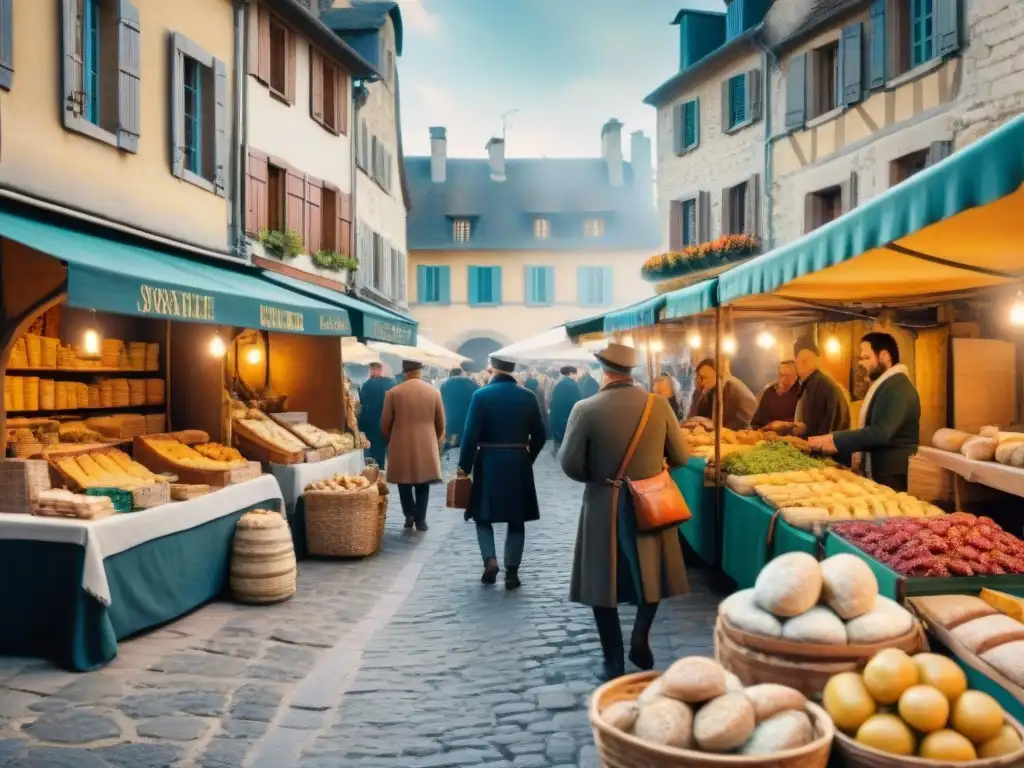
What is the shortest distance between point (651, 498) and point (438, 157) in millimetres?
38872

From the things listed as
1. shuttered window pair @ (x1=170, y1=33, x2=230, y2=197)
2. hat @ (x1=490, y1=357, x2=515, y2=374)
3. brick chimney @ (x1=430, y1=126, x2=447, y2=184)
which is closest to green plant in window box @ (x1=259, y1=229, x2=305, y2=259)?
shuttered window pair @ (x1=170, y1=33, x2=230, y2=197)

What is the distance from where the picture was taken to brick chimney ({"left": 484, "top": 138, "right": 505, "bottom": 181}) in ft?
139

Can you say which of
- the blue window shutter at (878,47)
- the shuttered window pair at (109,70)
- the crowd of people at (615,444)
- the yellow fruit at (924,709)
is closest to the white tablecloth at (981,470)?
the crowd of people at (615,444)

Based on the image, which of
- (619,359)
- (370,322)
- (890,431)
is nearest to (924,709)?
(619,359)

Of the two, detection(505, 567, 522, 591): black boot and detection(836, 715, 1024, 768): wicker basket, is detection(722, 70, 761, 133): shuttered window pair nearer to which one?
detection(505, 567, 522, 591): black boot

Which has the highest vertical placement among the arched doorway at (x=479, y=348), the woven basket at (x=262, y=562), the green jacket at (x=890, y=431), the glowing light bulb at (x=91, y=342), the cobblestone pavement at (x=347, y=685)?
the arched doorway at (x=479, y=348)

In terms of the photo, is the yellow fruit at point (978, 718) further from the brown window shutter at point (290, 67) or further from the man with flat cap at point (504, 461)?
the brown window shutter at point (290, 67)

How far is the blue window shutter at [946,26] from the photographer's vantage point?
1307 centimetres

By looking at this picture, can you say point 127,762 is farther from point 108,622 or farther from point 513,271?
point 513,271

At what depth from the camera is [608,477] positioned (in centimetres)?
536

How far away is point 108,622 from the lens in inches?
222

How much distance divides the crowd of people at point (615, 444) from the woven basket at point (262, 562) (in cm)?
156

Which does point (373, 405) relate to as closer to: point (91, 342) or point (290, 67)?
point (290, 67)

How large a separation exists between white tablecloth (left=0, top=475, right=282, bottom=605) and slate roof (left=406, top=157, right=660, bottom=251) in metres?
32.1
